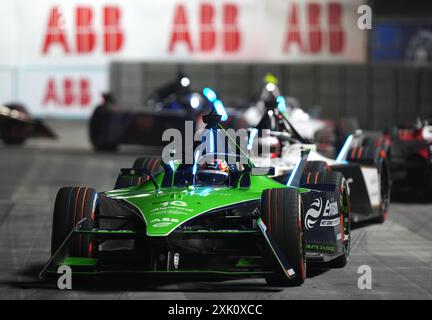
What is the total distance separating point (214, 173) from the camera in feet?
32.9

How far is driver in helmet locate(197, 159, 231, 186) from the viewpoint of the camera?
32.7 feet

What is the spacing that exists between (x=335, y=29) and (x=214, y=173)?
28372 mm

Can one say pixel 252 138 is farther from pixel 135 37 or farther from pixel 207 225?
pixel 135 37

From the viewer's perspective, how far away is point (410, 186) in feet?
53.8

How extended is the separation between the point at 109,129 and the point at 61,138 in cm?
663

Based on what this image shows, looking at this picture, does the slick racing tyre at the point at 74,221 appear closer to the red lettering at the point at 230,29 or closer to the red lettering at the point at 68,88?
the red lettering at the point at 230,29

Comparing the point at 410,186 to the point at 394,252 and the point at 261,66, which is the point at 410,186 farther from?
the point at 261,66

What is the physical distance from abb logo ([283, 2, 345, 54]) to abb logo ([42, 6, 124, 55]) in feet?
17.2

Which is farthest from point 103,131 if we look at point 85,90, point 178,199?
point 178,199

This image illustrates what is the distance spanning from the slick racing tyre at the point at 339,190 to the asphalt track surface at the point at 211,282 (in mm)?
117

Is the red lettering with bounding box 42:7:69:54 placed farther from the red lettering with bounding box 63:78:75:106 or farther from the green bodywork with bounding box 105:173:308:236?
the green bodywork with bounding box 105:173:308:236

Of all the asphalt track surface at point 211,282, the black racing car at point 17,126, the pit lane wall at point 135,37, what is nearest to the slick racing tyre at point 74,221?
the asphalt track surface at point 211,282

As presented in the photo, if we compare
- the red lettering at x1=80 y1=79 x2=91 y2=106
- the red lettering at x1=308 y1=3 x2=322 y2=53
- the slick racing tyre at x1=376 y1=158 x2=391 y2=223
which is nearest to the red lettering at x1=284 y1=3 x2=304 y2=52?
the red lettering at x1=308 y1=3 x2=322 y2=53

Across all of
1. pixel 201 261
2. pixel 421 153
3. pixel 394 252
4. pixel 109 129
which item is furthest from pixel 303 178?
pixel 109 129
